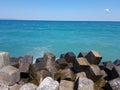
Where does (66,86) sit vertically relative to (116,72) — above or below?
below

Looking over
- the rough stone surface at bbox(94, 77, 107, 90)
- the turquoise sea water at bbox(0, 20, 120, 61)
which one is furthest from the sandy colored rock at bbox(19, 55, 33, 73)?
the turquoise sea water at bbox(0, 20, 120, 61)

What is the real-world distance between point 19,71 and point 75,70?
136 cm

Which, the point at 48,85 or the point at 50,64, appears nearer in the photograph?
the point at 48,85

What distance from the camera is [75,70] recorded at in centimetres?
609

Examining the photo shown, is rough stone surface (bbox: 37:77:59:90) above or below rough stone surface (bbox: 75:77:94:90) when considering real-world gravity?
below

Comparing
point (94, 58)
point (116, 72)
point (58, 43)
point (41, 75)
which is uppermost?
point (94, 58)

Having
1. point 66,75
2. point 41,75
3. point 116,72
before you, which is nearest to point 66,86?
point 66,75

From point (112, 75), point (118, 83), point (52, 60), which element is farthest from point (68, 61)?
point (118, 83)

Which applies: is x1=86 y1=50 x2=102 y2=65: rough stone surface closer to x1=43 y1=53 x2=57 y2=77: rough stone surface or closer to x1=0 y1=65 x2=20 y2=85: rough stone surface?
x1=43 y1=53 x2=57 y2=77: rough stone surface

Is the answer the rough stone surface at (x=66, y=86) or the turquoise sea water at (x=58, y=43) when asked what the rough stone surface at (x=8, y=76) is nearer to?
the rough stone surface at (x=66, y=86)

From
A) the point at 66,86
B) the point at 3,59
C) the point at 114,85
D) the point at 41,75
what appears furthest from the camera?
the point at 3,59

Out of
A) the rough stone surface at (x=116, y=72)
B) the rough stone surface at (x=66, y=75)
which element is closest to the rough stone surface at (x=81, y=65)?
the rough stone surface at (x=66, y=75)

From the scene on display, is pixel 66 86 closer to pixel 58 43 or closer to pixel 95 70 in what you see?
pixel 95 70

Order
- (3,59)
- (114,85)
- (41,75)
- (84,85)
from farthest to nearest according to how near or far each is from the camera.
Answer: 1. (3,59)
2. (41,75)
3. (114,85)
4. (84,85)
